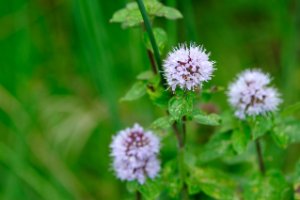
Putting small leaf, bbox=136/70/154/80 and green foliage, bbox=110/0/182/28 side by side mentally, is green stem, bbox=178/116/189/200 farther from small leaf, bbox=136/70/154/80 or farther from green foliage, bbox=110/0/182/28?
green foliage, bbox=110/0/182/28

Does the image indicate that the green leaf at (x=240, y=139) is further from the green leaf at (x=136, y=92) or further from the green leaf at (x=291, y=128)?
the green leaf at (x=136, y=92)

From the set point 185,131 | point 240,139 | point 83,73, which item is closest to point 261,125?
point 240,139

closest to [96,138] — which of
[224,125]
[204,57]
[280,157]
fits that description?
[280,157]

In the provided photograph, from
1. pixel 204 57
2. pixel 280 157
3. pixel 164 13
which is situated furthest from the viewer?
pixel 280 157

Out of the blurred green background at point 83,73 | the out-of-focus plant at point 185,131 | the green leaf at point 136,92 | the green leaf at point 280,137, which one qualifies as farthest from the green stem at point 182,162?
the blurred green background at point 83,73

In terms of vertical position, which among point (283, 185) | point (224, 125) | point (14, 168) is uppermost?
point (14, 168)

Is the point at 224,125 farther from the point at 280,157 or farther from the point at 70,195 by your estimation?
the point at 70,195

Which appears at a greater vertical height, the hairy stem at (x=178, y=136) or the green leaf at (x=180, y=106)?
the hairy stem at (x=178, y=136)

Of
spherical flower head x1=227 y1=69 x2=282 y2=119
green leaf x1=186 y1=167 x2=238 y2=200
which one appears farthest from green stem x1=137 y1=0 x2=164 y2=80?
green leaf x1=186 y1=167 x2=238 y2=200
